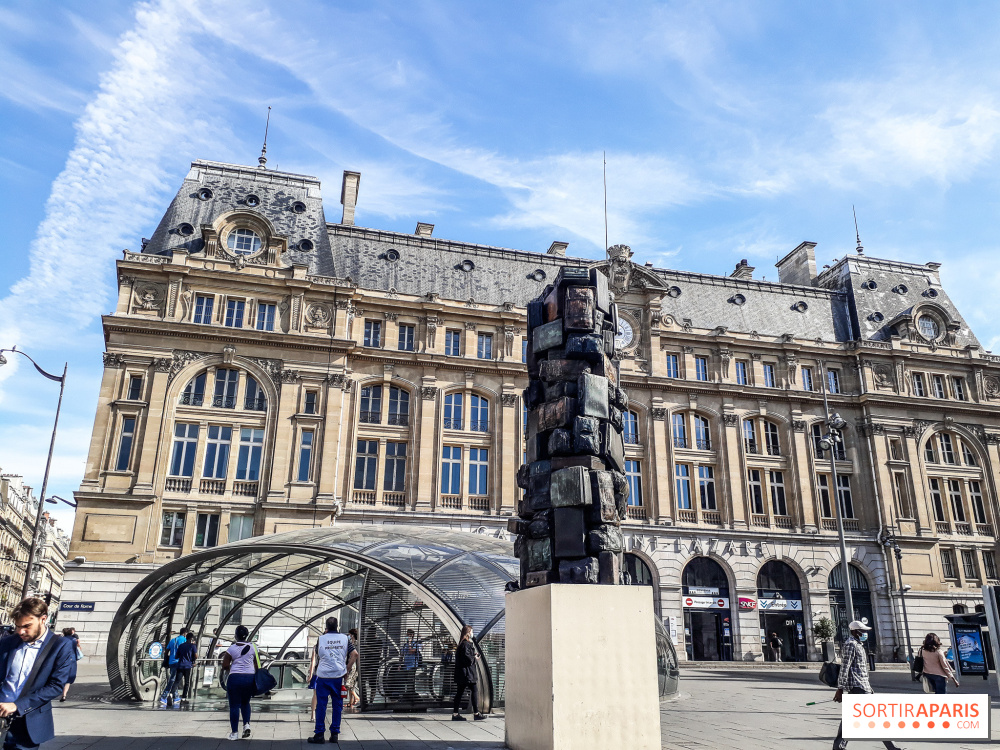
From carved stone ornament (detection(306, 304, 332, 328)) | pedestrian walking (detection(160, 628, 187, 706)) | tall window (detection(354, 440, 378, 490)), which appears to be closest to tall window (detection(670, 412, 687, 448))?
tall window (detection(354, 440, 378, 490))

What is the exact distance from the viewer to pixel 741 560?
44719 millimetres

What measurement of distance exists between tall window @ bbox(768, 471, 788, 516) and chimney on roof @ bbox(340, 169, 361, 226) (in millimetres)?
31360

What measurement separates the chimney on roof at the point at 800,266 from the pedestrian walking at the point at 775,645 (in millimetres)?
28058

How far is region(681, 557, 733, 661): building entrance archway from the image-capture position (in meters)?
43.0

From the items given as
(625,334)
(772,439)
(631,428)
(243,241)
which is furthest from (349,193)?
(772,439)

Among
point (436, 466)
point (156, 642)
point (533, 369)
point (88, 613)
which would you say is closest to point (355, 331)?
point (436, 466)

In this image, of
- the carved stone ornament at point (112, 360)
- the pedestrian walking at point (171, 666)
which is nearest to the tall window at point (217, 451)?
the carved stone ornament at point (112, 360)

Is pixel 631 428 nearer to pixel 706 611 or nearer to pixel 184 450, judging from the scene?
pixel 706 611

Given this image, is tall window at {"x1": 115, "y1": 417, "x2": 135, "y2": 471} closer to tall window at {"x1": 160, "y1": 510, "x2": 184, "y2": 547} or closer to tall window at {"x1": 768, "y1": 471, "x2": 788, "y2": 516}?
tall window at {"x1": 160, "y1": 510, "x2": 184, "y2": 547}

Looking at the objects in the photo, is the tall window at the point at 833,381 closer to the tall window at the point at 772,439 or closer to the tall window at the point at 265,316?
the tall window at the point at 772,439

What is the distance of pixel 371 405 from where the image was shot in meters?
42.7

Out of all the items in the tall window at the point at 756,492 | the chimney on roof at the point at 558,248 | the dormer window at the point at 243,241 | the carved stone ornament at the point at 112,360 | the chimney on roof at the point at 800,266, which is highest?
the chimney on roof at the point at 800,266

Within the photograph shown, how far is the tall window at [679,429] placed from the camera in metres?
46.9

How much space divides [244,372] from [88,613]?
43.7ft
